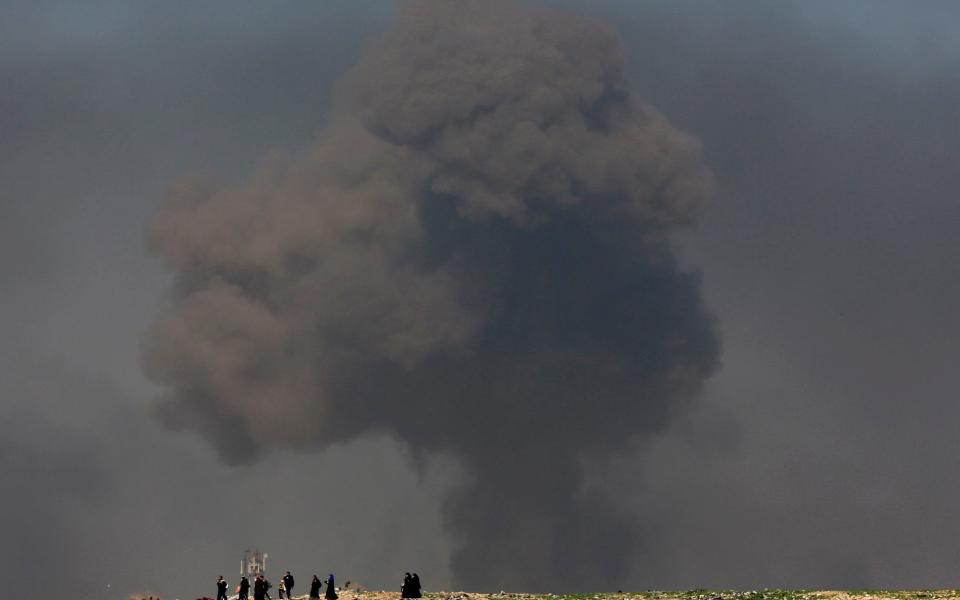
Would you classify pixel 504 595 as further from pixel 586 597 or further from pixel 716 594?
pixel 716 594

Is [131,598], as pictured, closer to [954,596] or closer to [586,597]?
[586,597]

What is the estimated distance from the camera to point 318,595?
283 ft

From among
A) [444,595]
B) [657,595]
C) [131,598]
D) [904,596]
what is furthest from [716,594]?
[131,598]

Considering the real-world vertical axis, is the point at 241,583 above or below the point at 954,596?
above

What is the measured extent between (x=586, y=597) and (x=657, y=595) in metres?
5.10

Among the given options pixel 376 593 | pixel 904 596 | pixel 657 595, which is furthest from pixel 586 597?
pixel 904 596

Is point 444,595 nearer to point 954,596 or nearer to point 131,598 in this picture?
point 131,598

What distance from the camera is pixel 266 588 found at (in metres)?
84.2

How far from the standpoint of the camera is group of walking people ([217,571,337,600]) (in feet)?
273

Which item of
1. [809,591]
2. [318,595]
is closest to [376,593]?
[318,595]

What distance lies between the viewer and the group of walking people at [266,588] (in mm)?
83312

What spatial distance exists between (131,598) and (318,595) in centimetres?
1176

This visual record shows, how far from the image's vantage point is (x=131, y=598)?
84562 mm

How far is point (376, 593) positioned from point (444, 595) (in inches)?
181
